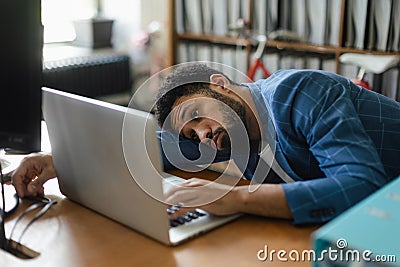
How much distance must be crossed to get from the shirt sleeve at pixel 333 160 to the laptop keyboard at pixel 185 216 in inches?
7.7

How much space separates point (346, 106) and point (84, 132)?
59 centimetres

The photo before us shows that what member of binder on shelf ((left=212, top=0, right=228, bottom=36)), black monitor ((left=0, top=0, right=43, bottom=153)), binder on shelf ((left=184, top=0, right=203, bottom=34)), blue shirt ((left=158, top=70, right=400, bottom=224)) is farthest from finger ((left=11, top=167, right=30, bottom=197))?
binder on shelf ((left=184, top=0, right=203, bottom=34))

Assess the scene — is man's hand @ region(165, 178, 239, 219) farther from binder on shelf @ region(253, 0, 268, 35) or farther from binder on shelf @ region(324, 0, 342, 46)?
binder on shelf @ region(253, 0, 268, 35)

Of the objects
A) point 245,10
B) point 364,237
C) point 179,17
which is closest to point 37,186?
point 364,237

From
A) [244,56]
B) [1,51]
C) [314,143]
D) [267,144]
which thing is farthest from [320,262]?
[244,56]

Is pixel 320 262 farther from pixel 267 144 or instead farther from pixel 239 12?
pixel 239 12

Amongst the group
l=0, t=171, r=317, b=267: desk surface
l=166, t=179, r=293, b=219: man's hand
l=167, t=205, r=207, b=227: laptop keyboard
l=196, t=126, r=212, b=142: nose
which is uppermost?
l=196, t=126, r=212, b=142: nose

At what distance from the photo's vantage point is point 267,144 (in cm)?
146

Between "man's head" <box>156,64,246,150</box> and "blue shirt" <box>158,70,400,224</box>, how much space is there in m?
0.07

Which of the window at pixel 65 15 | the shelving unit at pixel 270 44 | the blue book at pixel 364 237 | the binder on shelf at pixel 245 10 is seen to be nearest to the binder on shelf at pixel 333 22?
the shelving unit at pixel 270 44

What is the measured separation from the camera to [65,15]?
449cm

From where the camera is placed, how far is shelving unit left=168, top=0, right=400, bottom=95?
3518mm

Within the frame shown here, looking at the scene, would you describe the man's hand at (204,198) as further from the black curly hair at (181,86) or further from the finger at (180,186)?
the black curly hair at (181,86)

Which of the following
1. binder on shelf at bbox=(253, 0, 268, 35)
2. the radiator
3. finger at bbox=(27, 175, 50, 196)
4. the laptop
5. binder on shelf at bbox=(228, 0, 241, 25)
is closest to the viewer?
the laptop
